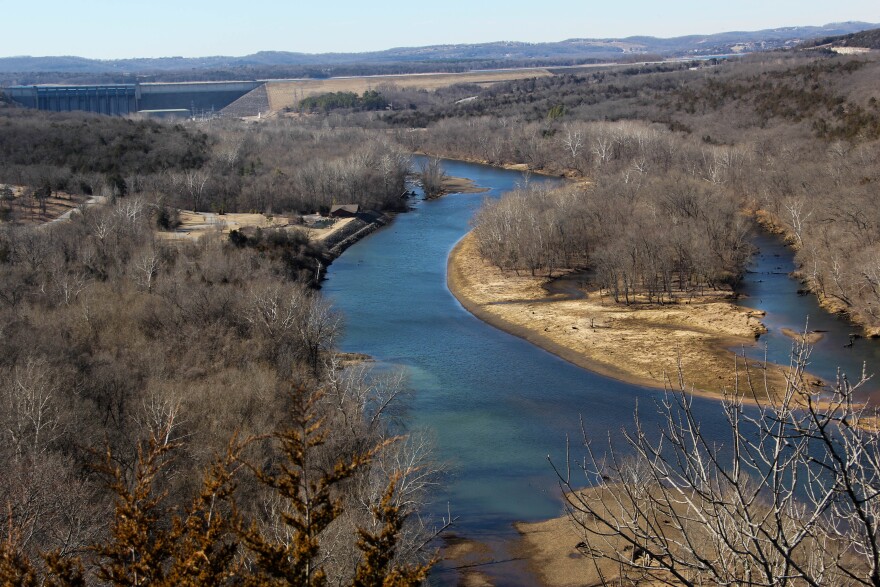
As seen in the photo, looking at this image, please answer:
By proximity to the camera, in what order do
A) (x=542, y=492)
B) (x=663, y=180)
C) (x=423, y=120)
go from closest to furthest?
(x=542, y=492) → (x=663, y=180) → (x=423, y=120)

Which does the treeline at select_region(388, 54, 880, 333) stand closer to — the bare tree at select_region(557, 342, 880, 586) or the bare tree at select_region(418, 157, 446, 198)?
the bare tree at select_region(418, 157, 446, 198)

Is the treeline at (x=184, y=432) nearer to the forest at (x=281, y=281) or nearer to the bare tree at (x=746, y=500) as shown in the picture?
the forest at (x=281, y=281)

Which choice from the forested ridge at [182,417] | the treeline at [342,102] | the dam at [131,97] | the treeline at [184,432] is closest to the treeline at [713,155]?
the treeline at [342,102]

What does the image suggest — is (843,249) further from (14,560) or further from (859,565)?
(14,560)

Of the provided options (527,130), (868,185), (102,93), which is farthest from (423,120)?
(868,185)

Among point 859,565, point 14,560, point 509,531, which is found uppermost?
point 14,560

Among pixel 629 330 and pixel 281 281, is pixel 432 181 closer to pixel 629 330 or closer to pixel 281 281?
pixel 281 281

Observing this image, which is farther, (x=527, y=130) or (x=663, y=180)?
(x=527, y=130)
